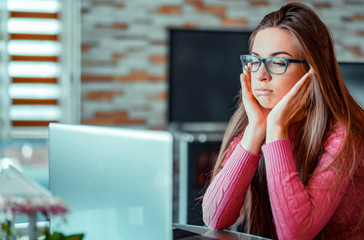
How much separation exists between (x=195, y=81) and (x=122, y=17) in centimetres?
77

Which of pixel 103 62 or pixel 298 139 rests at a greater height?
pixel 103 62

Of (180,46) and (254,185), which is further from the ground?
(180,46)

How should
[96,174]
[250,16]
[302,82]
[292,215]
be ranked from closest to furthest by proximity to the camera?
[96,174] → [292,215] → [302,82] → [250,16]

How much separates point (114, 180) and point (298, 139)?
0.65 m

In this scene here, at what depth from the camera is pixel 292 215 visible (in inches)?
38.8

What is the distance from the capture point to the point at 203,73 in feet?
11.0

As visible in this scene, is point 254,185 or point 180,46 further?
point 180,46

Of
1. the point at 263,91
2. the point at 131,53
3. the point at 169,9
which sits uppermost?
the point at 169,9

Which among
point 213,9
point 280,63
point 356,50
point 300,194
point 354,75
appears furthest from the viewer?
point 356,50

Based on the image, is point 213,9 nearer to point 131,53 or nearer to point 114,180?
point 131,53

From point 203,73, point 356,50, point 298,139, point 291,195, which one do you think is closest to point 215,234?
point 291,195

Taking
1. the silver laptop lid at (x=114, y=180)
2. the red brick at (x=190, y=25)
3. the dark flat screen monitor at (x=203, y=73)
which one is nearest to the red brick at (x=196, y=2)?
the red brick at (x=190, y=25)

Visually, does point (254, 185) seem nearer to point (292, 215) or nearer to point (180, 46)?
point (292, 215)

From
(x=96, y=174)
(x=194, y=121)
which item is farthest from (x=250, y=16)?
(x=96, y=174)
